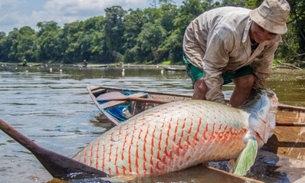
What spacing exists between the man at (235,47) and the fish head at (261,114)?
0.32 meters

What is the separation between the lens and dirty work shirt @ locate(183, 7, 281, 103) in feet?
14.1

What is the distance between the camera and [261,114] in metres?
4.45

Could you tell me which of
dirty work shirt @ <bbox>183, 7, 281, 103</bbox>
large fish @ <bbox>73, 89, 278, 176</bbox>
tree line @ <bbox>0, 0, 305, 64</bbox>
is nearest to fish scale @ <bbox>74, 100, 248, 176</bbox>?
large fish @ <bbox>73, 89, 278, 176</bbox>

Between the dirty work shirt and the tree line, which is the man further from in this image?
the tree line

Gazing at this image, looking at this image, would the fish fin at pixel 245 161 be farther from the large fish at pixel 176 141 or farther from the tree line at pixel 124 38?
the tree line at pixel 124 38

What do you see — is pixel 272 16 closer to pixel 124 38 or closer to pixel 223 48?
pixel 223 48

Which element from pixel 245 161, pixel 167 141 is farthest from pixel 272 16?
pixel 167 141

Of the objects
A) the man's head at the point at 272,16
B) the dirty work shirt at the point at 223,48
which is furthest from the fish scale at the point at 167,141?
the man's head at the point at 272,16

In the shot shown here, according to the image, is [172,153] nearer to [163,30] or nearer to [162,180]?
[162,180]

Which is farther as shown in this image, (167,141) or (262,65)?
A: (262,65)

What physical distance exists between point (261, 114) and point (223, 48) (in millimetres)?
753

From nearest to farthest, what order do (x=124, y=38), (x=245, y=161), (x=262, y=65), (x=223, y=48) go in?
(x=245, y=161)
(x=223, y=48)
(x=262, y=65)
(x=124, y=38)

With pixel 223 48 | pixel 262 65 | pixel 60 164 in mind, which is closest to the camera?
pixel 60 164

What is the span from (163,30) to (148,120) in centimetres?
8505
